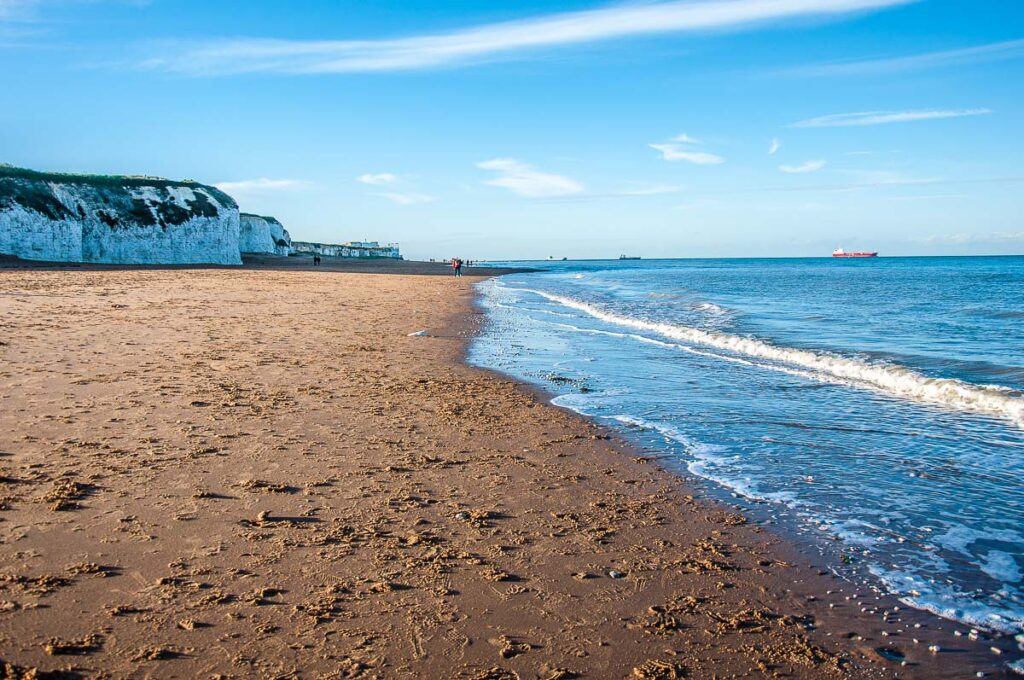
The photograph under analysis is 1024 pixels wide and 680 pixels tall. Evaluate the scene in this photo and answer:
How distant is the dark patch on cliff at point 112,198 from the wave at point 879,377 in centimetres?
5195

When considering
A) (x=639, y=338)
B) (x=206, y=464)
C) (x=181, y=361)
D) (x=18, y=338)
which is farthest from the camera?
(x=639, y=338)

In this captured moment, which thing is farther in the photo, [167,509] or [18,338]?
[18,338]

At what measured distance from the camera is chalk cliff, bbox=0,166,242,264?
49625mm

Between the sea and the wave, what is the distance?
0.04 meters

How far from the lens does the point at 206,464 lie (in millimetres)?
6039

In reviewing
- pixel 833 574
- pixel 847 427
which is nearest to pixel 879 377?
pixel 847 427

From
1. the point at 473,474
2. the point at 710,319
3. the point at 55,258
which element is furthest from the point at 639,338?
the point at 55,258

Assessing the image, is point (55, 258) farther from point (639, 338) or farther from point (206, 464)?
point (206, 464)

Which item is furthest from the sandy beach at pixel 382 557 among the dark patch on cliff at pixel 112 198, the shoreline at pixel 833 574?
the dark patch on cliff at pixel 112 198

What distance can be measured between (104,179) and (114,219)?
190 inches

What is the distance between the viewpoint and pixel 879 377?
39.8 ft

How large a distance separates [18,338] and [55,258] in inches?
1824

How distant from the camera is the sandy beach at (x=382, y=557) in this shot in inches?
132

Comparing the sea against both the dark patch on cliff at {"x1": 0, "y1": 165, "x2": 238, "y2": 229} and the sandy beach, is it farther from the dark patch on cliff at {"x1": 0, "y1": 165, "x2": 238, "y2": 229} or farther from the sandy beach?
the dark patch on cliff at {"x1": 0, "y1": 165, "x2": 238, "y2": 229}
